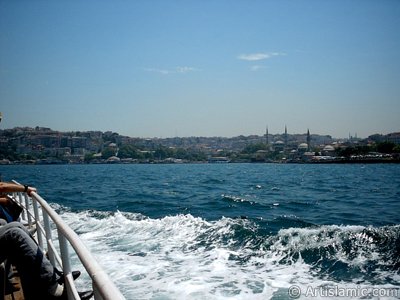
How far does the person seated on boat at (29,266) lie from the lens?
2.27 metres

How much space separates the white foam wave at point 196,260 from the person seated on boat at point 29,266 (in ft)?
7.60

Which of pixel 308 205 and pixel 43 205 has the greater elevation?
pixel 43 205

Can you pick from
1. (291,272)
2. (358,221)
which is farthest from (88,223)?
(358,221)

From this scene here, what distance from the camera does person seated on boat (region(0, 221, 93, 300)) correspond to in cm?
227

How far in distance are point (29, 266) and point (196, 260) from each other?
414cm

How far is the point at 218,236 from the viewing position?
7738mm

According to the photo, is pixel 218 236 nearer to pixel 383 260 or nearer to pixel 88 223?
pixel 383 260

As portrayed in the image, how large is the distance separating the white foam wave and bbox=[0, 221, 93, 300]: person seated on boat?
2.32 meters

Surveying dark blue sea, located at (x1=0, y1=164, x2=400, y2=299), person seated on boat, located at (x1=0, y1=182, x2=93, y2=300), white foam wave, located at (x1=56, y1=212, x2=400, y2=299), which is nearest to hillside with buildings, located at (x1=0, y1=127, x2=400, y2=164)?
dark blue sea, located at (x1=0, y1=164, x2=400, y2=299)

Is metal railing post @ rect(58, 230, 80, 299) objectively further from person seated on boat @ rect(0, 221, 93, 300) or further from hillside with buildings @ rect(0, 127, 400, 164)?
hillside with buildings @ rect(0, 127, 400, 164)

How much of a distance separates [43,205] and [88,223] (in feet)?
25.2

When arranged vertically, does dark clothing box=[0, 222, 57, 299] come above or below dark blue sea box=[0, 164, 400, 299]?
above

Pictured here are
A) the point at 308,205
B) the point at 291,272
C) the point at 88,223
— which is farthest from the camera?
the point at 308,205

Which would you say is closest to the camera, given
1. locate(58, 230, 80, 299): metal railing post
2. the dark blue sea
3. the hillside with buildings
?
locate(58, 230, 80, 299): metal railing post
